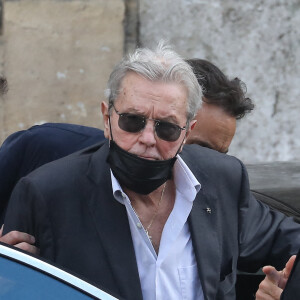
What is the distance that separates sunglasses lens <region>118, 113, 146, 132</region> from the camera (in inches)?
114

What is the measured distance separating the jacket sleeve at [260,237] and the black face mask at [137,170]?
422 mm

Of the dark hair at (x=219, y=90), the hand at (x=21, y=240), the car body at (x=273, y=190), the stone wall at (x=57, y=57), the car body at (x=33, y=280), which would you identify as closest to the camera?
the car body at (x=33, y=280)

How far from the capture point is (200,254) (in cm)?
304

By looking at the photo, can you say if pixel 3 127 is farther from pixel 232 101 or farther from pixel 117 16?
pixel 232 101

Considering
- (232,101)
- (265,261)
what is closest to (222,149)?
(232,101)

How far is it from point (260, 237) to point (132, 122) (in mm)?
772

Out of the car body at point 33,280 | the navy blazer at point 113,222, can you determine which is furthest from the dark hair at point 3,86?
the car body at point 33,280

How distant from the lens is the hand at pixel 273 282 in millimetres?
2898

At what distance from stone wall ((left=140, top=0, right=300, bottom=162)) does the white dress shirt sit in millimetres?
4436

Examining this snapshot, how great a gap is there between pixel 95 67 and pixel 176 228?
14.4 feet

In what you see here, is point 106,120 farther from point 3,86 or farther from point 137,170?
point 3,86

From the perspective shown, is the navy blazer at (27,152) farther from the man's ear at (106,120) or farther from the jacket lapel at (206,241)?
the jacket lapel at (206,241)

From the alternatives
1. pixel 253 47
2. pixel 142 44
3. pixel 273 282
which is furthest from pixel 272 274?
pixel 253 47

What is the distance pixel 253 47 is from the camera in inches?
299
